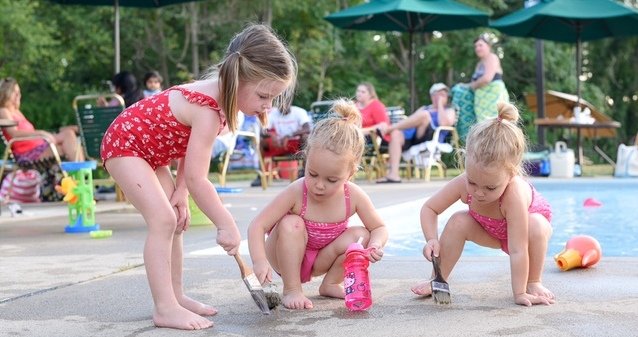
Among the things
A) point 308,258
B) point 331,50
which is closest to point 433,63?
point 331,50

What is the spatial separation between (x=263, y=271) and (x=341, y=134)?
0.55 m

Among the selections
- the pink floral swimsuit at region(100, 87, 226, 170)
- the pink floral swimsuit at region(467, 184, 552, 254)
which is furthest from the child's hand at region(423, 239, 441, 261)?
the pink floral swimsuit at region(100, 87, 226, 170)

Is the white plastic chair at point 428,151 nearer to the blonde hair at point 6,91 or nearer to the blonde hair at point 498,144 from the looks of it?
the blonde hair at point 6,91

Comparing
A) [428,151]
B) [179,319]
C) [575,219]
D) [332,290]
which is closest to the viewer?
[179,319]

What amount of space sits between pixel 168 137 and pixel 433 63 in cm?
1952

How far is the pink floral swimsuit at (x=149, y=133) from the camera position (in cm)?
312

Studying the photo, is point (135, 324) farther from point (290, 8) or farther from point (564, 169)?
point (290, 8)

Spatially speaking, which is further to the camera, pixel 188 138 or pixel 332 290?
pixel 332 290

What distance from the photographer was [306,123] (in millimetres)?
11617

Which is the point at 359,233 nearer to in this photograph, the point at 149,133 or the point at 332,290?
the point at 332,290

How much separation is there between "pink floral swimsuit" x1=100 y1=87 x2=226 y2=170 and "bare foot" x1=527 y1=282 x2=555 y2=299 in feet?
4.11

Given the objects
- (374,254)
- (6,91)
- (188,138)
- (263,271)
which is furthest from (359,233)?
(6,91)

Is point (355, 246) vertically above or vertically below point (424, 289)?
above

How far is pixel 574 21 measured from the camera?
45.3 feet
